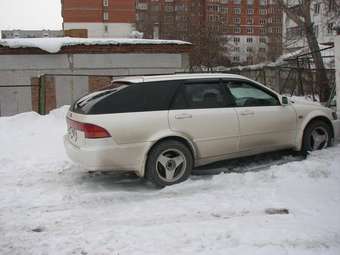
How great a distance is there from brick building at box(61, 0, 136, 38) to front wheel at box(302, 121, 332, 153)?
8958cm

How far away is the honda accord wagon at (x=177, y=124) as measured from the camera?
21.5 feet

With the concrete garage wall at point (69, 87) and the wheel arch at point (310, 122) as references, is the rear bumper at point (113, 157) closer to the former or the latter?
the wheel arch at point (310, 122)

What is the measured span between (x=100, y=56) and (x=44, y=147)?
793 centimetres

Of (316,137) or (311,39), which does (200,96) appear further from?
(311,39)

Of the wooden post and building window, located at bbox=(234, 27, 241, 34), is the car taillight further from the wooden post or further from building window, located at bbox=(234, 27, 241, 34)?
building window, located at bbox=(234, 27, 241, 34)

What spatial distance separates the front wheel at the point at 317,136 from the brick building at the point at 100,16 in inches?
3527

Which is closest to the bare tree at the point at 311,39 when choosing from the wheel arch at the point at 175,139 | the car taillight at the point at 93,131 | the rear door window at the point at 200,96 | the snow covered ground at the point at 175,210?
the snow covered ground at the point at 175,210

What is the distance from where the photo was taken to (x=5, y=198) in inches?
251

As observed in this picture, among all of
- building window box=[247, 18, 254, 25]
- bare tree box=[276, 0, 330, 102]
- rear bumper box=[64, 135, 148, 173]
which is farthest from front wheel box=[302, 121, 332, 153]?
building window box=[247, 18, 254, 25]

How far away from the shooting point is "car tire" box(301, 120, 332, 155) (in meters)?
8.13

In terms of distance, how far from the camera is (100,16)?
97.4m

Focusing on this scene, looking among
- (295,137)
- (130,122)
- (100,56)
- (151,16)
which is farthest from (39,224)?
(151,16)

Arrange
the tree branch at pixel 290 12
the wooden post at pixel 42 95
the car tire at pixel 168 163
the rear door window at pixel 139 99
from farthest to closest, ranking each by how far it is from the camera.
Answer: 1. the tree branch at pixel 290 12
2. the wooden post at pixel 42 95
3. the car tire at pixel 168 163
4. the rear door window at pixel 139 99

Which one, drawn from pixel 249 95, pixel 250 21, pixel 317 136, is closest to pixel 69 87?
pixel 249 95
